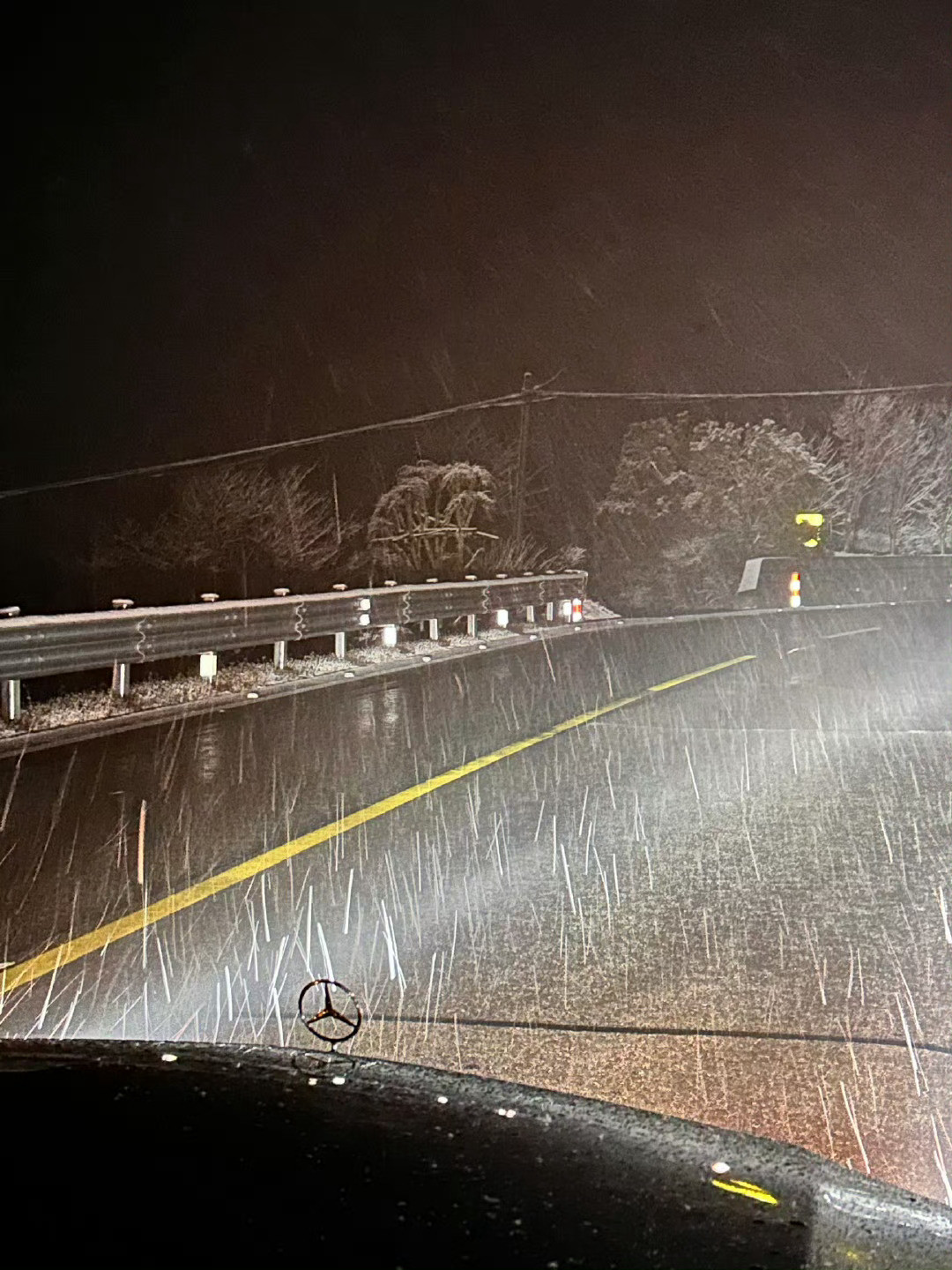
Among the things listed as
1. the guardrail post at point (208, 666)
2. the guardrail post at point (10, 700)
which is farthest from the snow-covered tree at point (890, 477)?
the guardrail post at point (10, 700)

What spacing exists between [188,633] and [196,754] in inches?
183

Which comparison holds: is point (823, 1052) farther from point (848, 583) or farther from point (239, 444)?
point (239, 444)

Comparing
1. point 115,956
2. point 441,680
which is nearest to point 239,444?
point 441,680

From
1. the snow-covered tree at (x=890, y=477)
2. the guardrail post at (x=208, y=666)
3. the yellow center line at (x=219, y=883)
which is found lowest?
the yellow center line at (x=219, y=883)

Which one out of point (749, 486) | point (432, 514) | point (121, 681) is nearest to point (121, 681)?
point (121, 681)

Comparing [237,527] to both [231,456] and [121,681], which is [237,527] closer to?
[231,456]

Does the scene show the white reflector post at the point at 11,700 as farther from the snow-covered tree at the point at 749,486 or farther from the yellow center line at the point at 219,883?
the snow-covered tree at the point at 749,486

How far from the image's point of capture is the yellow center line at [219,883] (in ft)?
20.4

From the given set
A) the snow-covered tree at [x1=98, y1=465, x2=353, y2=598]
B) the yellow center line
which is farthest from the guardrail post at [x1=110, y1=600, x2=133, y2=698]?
the snow-covered tree at [x1=98, y1=465, x2=353, y2=598]

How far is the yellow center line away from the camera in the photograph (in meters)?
6.20

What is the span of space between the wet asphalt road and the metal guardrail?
1.23m

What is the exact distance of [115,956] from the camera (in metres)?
6.40

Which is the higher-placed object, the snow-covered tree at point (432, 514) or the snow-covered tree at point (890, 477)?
the snow-covered tree at point (890, 477)

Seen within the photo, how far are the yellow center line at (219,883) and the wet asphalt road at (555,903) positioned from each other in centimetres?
7
